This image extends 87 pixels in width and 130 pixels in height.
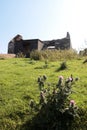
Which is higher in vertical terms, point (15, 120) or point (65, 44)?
point (65, 44)

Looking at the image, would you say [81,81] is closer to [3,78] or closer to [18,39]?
[3,78]

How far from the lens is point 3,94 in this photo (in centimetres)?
848

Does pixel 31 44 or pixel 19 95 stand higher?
pixel 31 44

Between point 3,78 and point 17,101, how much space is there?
2562 millimetres

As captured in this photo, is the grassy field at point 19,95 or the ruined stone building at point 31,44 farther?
the ruined stone building at point 31,44

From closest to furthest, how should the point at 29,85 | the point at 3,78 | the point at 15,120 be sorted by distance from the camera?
the point at 15,120 < the point at 29,85 < the point at 3,78

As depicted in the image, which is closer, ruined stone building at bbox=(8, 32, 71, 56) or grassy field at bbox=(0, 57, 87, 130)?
grassy field at bbox=(0, 57, 87, 130)

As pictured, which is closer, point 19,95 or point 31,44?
point 19,95

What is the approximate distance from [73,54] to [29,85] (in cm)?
958

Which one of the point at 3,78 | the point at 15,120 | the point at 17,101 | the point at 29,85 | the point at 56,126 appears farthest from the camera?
the point at 3,78

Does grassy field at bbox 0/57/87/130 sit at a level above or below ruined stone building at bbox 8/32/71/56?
below

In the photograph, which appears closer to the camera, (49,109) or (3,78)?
(49,109)

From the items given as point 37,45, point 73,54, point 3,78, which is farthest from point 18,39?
point 3,78

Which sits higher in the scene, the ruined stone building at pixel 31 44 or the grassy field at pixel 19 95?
the ruined stone building at pixel 31 44
